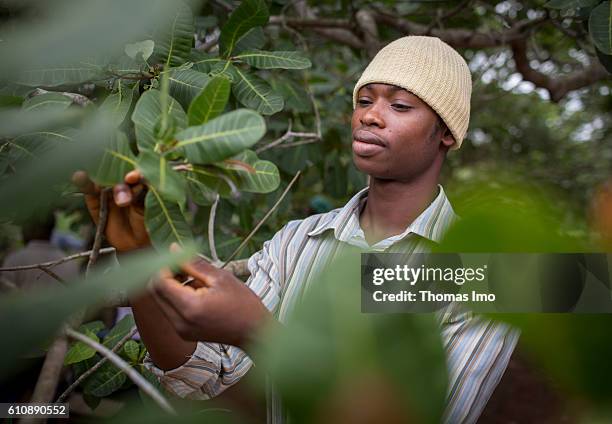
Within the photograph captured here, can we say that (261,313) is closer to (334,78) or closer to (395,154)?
(395,154)

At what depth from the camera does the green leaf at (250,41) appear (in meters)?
1.25

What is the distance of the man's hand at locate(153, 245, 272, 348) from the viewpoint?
2.09 feet

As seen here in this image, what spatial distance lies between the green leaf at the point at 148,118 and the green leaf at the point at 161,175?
21mm

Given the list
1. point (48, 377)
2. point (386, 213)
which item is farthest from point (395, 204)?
point (48, 377)

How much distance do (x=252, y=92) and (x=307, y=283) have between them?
18.5 inches

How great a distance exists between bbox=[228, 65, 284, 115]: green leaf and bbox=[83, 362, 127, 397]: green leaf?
25.9 inches

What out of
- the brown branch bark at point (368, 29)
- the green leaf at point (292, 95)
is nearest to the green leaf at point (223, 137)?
the green leaf at point (292, 95)

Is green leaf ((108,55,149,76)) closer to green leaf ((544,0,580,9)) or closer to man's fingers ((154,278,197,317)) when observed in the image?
man's fingers ((154,278,197,317))

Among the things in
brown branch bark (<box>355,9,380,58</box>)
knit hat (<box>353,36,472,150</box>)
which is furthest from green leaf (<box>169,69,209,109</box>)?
brown branch bark (<box>355,9,380,58</box>)

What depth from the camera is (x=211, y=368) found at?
107cm

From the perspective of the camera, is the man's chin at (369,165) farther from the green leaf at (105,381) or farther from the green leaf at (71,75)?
the green leaf at (105,381)

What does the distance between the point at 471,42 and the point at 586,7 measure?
1013 mm

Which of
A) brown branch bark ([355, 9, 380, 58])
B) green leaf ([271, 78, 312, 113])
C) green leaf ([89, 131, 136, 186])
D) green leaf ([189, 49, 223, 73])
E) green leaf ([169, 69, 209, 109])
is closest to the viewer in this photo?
green leaf ([89, 131, 136, 186])

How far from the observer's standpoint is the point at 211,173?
690 mm
